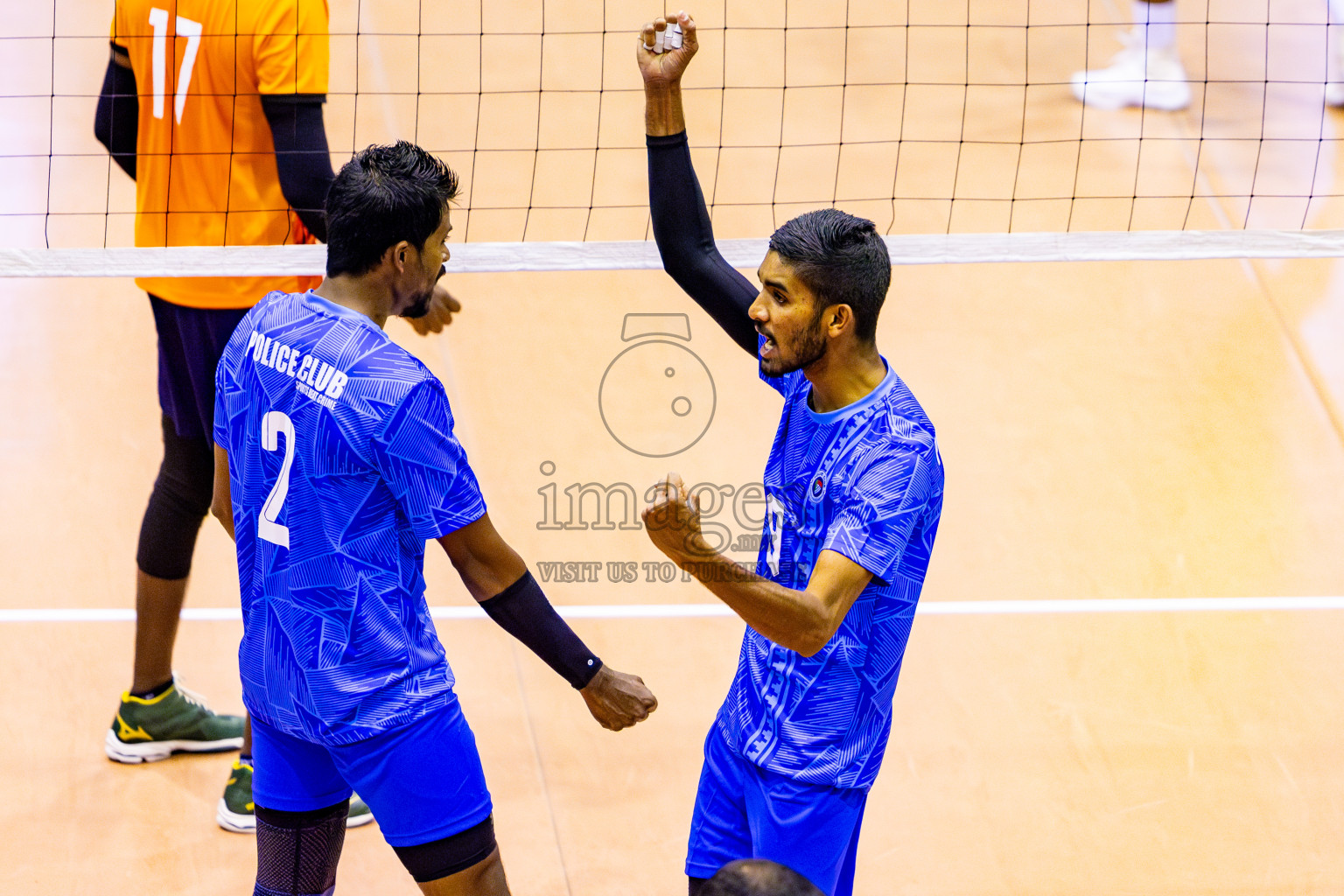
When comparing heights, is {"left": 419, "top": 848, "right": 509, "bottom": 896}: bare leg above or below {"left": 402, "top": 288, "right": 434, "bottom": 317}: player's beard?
below

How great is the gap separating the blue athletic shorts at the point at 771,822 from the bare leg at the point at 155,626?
6.98 feet

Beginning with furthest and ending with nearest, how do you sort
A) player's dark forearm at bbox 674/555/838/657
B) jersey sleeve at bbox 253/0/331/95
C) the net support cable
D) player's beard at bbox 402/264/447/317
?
the net support cable, jersey sleeve at bbox 253/0/331/95, player's beard at bbox 402/264/447/317, player's dark forearm at bbox 674/555/838/657

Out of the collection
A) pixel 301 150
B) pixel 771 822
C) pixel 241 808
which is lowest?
pixel 241 808

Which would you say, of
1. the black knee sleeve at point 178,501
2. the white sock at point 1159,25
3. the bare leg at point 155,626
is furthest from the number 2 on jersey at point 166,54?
the white sock at point 1159,25

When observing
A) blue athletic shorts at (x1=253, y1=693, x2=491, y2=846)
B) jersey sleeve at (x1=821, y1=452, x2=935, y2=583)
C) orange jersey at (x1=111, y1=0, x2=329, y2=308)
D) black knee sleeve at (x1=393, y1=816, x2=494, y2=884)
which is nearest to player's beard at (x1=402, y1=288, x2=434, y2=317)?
blue athletic shorts at (x1=253, y1=693, x2=491, y2=846)

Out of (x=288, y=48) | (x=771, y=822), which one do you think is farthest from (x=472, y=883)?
(x=288, y=48)

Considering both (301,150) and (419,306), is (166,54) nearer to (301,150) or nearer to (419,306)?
(301,150)

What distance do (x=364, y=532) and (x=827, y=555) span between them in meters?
0.96

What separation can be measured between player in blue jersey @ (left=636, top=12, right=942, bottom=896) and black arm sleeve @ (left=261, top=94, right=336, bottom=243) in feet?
5.64

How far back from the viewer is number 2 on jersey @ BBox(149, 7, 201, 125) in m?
4.01

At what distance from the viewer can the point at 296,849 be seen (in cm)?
305

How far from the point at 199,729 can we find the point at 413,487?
222 centimetres

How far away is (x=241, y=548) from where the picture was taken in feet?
9.52

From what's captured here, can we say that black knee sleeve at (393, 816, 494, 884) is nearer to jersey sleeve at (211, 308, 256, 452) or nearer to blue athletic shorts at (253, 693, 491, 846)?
blue athletic shorts at (253, 693, 491, 846)
